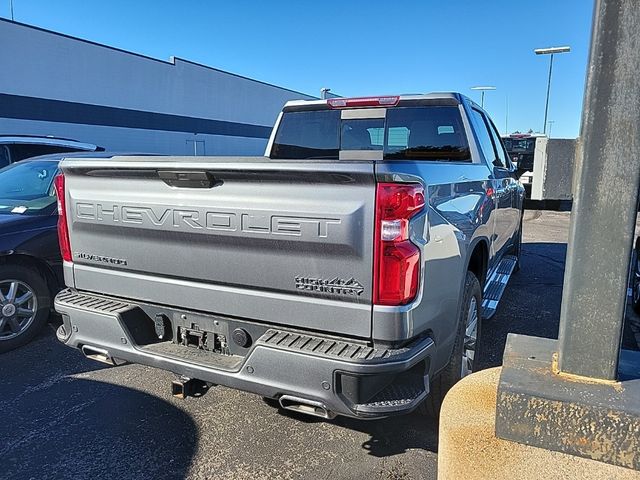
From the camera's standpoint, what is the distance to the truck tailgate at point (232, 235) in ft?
7.41

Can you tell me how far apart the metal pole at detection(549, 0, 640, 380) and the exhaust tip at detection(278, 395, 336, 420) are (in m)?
1.09

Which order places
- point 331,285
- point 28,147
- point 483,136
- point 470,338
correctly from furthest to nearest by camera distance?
1. point 28,147
2. point 483,136
3. point 470,338
4. point 331,285

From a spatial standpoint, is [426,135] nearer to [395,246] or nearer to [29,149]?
[395,246]

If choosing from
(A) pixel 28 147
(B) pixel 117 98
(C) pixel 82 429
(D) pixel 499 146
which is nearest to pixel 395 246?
(C) pixel 82 429

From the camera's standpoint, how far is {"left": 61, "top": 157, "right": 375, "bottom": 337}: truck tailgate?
89.0 inches

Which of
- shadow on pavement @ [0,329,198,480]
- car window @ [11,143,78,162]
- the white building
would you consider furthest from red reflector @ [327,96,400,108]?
the white building

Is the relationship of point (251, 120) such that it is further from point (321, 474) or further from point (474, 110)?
point (321, 474)

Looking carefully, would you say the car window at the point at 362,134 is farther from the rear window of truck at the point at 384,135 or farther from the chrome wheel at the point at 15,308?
the chrome wheel at the point at 15,308

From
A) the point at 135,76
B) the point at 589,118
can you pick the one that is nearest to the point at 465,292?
the point at 589,118

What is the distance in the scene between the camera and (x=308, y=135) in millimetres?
4711

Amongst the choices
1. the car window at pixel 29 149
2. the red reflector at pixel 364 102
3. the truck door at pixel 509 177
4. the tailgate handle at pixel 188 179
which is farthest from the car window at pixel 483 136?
the car window at pixel 29 149

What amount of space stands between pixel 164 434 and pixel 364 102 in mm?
3005

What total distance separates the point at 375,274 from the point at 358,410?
2.02 feet

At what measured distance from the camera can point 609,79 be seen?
1747 millimetres
